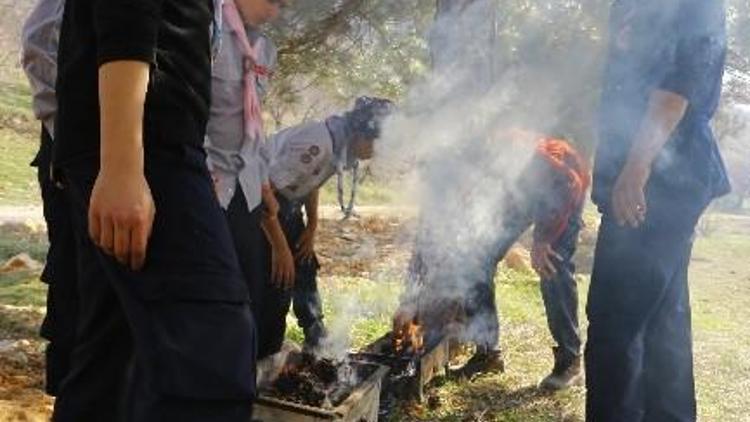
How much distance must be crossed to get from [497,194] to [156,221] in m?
3.42

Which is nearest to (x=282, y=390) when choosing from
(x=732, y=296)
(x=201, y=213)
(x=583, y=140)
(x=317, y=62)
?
(x=201, y=213)

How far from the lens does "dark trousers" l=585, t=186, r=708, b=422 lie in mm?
3078

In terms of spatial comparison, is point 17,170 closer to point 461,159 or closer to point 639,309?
point 461,159

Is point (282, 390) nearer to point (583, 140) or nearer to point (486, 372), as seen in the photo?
point (486, 372)

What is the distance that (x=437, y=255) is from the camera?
511 centimetres

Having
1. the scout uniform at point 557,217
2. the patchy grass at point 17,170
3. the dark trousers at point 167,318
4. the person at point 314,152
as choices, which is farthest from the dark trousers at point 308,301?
the patchy grass at point 17,170

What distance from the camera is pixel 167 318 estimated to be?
5.74 feet

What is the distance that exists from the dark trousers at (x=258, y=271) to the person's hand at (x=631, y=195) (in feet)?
4.72

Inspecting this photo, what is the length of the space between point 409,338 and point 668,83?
2177 millimetres

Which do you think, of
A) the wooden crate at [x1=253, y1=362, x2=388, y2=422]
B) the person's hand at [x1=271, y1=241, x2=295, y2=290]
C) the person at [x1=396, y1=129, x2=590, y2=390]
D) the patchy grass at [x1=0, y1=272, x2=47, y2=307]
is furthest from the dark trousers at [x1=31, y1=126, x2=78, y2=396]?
the patchy grass at [x1=0, y1=272, x2=47, y2=307]

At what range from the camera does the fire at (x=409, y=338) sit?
4457 mm

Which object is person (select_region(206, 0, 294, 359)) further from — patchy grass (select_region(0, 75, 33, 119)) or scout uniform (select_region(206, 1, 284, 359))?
patchy grass (select_region(0, 75, 33, 119))

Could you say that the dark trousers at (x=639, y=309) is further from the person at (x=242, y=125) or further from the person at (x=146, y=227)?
the person at (x=146, y=227)

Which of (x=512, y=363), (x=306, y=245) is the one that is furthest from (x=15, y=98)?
(x=512, y=363)
